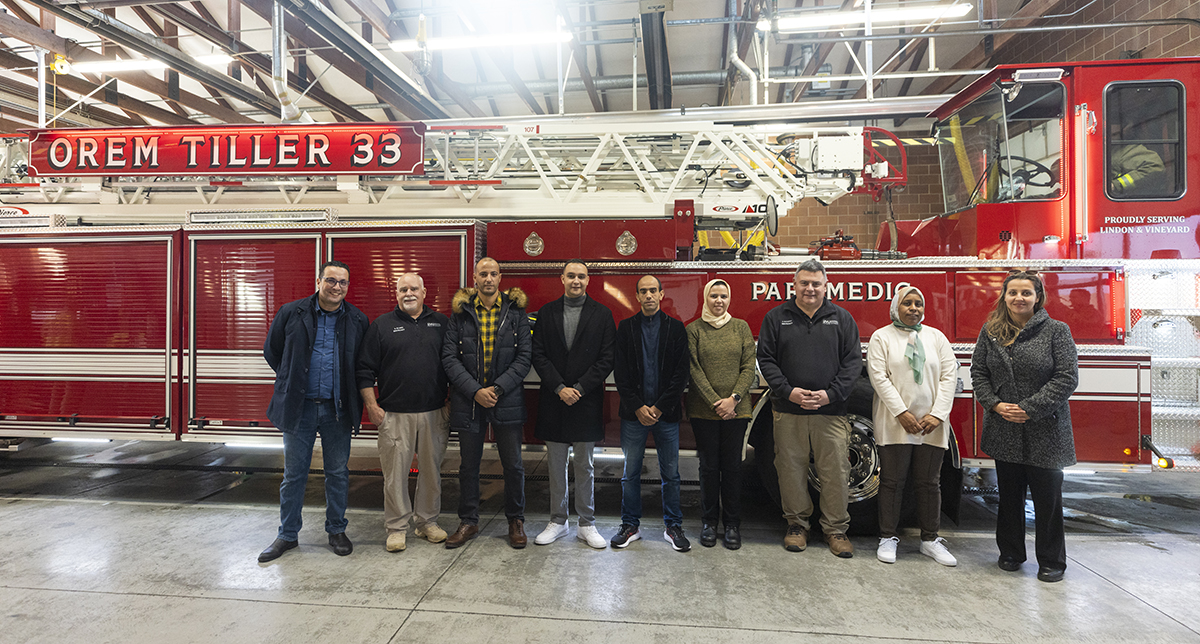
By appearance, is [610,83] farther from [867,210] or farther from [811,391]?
[811,391]

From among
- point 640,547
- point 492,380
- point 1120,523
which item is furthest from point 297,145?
point 1120,523

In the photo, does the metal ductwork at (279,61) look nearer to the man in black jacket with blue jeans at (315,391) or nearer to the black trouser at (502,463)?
the man in black jacket with blue jeans at (315,391)

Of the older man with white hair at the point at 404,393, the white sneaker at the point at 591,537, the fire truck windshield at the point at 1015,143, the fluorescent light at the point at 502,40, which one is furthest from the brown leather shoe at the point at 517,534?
the fluorescent light at the point at 502,40

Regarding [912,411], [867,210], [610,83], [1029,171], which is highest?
[610,83]

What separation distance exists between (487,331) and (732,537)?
2.36m

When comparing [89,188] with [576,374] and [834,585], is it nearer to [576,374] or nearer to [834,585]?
[576,374]

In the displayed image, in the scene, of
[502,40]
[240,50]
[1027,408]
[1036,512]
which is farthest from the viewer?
[240,50]

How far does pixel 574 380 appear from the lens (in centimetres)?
433

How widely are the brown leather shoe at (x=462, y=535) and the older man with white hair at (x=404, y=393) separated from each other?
0.11 m

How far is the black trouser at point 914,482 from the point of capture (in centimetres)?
412

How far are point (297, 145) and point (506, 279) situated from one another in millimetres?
2220

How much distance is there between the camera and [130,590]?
12.2 ft

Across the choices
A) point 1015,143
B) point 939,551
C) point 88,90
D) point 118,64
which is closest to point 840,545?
point 939,551

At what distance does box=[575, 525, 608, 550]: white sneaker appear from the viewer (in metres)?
4.31
